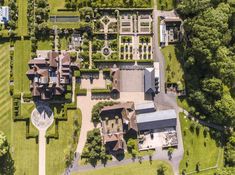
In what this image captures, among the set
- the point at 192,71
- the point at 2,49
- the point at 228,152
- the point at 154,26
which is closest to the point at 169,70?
the point at 192,71

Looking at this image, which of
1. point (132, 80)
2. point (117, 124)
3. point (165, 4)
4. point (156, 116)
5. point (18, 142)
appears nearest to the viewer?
point (156, 116)

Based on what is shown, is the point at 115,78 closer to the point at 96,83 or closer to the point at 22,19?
the point at 96,83

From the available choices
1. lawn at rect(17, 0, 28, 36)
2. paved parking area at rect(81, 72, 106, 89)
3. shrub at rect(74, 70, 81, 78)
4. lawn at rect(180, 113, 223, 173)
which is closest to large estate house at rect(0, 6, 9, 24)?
lawn at rect(17, 0, 28, 36)

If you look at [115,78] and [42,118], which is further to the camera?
[42,118]

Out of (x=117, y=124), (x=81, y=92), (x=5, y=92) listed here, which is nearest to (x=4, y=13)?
(x=5, y=92)

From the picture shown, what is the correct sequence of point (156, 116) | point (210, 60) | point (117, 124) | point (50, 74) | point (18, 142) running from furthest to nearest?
point (18, 142), point (117, 124), point (156, 116), point (50, 74), point (210, 60)

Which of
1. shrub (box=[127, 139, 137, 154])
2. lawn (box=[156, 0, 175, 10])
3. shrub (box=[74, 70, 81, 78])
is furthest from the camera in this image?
lawn (box=[156, 0, 175, 10])

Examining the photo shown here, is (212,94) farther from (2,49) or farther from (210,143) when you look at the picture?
(2,49)

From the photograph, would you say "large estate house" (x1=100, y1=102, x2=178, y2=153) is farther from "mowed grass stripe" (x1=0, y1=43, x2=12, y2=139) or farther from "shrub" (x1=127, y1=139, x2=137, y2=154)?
"mowed grass stripe" (x1=0, y1=43, x2=12, y2=139)
